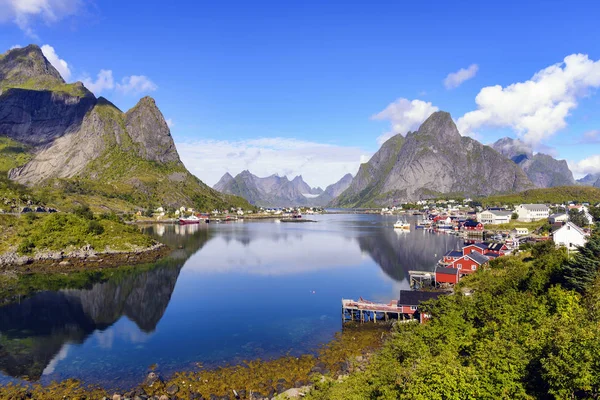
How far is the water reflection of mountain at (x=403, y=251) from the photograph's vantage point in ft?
225

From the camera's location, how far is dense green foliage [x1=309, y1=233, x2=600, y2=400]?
14.9 metres

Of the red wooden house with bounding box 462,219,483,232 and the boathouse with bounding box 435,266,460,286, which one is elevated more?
the red wooden house with bounding box 462,219,483,232

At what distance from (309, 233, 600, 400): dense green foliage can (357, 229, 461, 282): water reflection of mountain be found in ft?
108

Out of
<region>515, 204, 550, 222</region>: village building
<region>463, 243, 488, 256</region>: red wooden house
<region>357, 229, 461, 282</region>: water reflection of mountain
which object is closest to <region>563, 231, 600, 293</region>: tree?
<region>463, 243, 488, 256</region>: red wooden house

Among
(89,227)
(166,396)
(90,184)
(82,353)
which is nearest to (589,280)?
(166,396)

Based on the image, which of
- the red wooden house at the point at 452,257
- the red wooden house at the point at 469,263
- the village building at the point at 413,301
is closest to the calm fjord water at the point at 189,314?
the red wooden house at the point at 452,257

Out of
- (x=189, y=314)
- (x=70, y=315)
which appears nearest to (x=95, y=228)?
(x=70, y=315)

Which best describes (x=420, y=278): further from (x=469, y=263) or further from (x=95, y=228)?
(x=95, y=228)

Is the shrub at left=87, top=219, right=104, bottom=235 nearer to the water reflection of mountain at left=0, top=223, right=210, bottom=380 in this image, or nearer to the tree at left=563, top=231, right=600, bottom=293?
the water reflection of mountain at left=0, top=223, right=210, bottom=380

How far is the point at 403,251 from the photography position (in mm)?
87062

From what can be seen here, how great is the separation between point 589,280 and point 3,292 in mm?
62070

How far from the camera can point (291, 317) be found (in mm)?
43031

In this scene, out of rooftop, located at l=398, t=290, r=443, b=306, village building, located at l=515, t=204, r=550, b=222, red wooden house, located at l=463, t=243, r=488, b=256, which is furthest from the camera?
village building, located at l=515, t=204, r=550, b=222

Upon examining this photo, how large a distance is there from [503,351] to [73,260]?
7006cm
